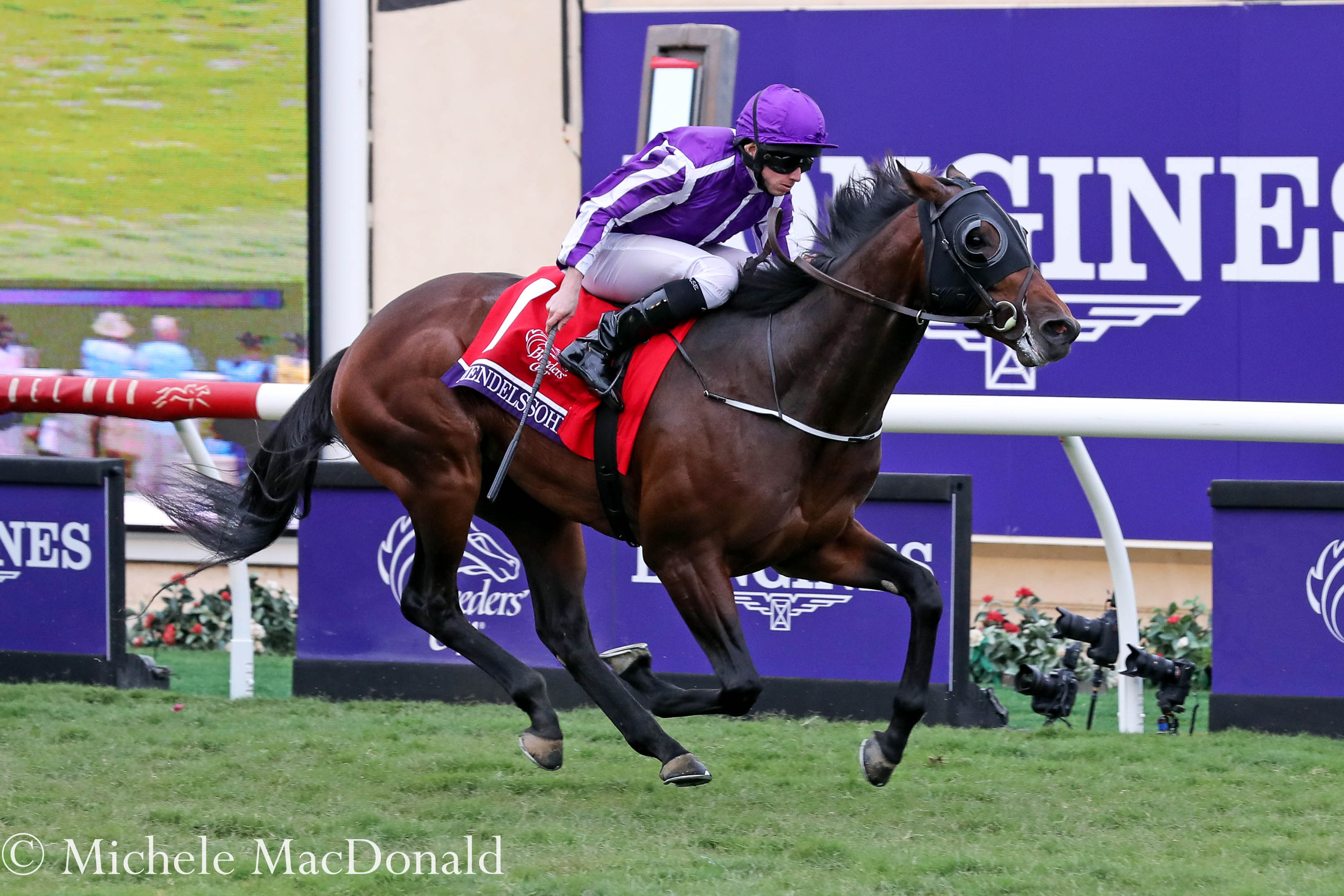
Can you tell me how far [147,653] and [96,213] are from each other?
8.47 feet

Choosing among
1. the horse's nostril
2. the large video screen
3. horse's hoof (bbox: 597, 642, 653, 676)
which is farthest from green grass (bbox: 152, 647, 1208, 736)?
the horse's nostril

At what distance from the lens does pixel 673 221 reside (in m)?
4.16

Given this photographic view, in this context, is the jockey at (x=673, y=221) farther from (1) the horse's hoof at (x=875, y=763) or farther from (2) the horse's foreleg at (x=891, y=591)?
(1) the horse's hoof at (x=875, y=763)

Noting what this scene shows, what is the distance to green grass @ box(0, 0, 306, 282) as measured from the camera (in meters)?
8.20

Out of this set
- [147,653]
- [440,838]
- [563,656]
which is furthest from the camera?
[147,653]

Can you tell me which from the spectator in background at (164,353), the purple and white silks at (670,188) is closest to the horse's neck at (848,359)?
the purple and white silks at (670,188)

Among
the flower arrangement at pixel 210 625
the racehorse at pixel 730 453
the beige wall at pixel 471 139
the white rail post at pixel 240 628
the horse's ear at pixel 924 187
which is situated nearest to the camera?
the horse's ear at pixel 924 187

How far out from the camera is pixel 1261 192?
7.34 metres

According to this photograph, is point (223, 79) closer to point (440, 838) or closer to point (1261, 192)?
point (1261, 192)

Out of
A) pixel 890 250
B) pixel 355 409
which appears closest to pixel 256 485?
pixel 355 409

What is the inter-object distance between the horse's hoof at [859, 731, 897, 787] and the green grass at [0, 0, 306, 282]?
5140mm

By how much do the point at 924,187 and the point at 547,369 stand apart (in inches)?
42.7

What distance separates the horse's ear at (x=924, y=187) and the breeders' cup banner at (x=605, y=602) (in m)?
1.71

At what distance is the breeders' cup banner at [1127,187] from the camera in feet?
24.0
